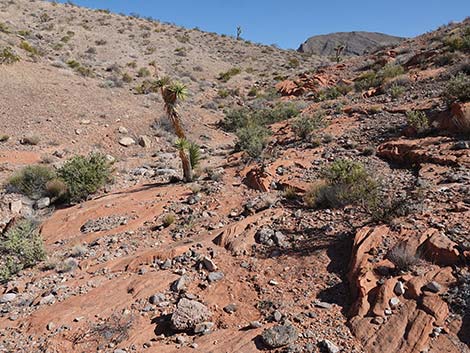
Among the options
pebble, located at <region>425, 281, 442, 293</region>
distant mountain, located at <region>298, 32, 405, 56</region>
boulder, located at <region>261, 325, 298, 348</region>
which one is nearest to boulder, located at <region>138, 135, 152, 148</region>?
boulder, located at <region>261, 325, 298, 348</region>

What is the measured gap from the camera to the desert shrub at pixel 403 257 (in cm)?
455

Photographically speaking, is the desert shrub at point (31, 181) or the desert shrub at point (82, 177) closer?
the desert shrub at point (82, 177)

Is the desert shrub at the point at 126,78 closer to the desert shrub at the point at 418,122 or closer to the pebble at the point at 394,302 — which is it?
the desert shrub at the point at 418,122

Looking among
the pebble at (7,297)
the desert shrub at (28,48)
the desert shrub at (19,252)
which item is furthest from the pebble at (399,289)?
the desert shrub at (28,48)

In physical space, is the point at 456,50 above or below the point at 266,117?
above

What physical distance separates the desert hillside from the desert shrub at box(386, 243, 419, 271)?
2 centimetres

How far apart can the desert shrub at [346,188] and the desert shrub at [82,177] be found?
7015 mm

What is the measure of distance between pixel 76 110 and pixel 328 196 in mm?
14630

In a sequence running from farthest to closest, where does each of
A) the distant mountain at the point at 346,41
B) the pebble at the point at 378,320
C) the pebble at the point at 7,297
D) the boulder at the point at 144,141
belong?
the distant mountain at the point at 346,41 → the boulder at the point at 144,141 → the pebble at the point at 7,297 → the pebble at the point at 378,320

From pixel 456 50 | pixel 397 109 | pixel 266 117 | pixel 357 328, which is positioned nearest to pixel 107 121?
pixel 266 117

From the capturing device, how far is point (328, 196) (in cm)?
686

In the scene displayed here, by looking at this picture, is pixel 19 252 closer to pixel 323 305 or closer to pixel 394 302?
pixel 323 305

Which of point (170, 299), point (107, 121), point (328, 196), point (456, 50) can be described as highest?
point (456, 50)

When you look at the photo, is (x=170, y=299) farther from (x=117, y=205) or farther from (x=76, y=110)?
(x=76, y=110)
